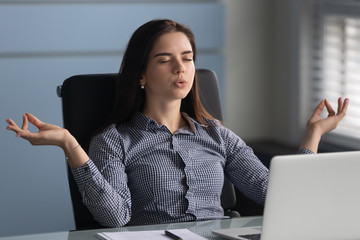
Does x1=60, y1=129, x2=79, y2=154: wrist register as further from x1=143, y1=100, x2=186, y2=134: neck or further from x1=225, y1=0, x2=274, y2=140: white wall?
x1=225, y1=0, x2=274, y2=140: white wall

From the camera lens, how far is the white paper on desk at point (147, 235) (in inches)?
70.2

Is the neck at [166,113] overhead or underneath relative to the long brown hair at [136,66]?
underneath

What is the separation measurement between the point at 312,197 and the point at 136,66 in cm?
89

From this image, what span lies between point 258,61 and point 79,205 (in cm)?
212

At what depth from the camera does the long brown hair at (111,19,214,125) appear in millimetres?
2232

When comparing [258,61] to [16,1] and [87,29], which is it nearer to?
[87,29]

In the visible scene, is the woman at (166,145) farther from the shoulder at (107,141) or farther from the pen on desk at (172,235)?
the pen on desk at (172,235)

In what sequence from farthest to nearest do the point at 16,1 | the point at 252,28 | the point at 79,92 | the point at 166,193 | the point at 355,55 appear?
the point at 252,28 < the point at 355,55 < the point at 16,1 < the point at 79,92 < the point at 166,193

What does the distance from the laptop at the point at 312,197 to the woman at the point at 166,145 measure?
1.96ft

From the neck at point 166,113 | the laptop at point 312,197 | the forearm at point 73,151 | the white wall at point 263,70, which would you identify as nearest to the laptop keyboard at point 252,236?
the laptop at point 312,197

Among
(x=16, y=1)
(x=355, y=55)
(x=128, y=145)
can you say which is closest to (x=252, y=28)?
(x=355, y=55)

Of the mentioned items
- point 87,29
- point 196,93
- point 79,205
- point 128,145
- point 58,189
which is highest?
point 87,29

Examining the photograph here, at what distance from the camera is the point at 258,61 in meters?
4.12

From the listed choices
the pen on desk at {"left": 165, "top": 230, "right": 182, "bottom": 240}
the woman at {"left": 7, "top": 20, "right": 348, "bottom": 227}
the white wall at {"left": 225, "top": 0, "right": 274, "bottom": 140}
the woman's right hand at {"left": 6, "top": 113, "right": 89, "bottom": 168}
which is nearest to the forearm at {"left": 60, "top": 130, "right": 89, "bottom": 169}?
the woman's right hand at {"left": 6, "top": 113, "right": 89, "bottom": 168}
